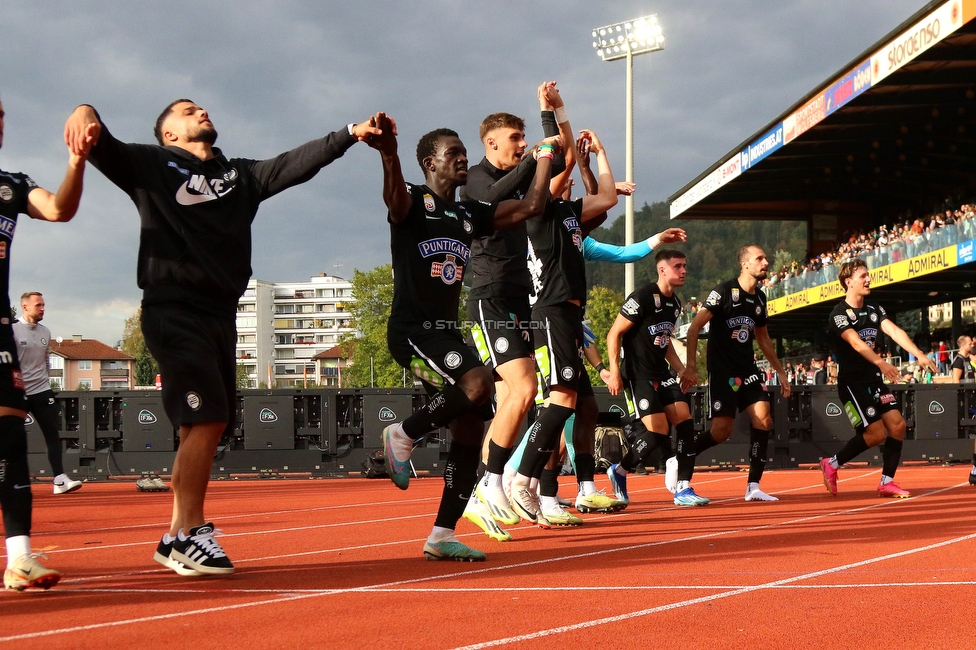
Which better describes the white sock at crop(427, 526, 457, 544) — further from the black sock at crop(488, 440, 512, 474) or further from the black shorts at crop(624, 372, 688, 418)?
the black shorts at crop(624, 372, 688, 418)

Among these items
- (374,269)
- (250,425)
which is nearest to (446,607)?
(250,425)

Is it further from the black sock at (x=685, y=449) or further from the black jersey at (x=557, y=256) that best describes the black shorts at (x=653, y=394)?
the black jersey at (x=557, y=256)

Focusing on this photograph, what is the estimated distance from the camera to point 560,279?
23.5ft

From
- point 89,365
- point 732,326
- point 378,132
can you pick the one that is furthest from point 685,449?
point 89,365

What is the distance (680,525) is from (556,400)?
1.28m

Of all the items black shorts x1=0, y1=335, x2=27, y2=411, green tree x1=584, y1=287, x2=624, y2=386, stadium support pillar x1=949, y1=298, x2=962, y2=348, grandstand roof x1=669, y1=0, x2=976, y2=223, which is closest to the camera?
black shorts x1=0, y1=335, x2=27, y2=411

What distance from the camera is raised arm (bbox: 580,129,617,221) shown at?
7.30 metres

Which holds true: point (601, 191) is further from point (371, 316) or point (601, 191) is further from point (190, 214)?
point (371, 316)

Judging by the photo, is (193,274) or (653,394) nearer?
(193,274)

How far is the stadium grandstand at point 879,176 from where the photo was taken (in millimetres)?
29203

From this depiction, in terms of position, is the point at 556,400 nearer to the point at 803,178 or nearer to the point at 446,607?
the point at 446,607

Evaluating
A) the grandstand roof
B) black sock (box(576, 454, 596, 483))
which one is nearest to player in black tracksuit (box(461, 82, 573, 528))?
black sock (box(576, 454, 596, 483))

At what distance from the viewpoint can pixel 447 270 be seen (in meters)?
5.30

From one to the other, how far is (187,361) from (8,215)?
3.27ft
